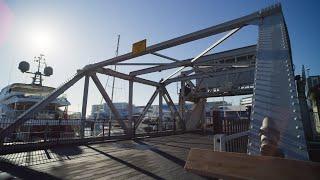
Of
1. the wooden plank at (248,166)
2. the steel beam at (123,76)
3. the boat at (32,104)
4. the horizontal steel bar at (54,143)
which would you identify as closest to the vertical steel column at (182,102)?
the steel beam at (123,76)

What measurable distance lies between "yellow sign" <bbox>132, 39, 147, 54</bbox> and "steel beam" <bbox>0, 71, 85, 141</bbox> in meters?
4.18

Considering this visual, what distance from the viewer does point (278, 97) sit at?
15.2 ft

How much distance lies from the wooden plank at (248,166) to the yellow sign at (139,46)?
9.18m

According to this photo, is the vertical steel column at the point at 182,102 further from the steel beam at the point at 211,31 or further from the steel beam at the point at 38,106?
the steel beam at the point at 38,106

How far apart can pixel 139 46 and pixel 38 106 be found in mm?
6388

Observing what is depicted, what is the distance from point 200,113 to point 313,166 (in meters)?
23.7

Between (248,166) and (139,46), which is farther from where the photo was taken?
(139,46)

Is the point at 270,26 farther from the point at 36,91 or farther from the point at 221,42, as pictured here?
the point at 36,91

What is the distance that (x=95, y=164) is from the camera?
7.50 m

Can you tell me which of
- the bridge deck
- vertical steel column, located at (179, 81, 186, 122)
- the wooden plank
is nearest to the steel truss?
vertical steel column, located at (179, 81, 186, 122)

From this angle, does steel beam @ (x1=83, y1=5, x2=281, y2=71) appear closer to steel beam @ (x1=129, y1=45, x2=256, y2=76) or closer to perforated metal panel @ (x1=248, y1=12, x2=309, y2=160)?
perforated metal panel @ (x1=248, y1=12, x2=309, y2=160)

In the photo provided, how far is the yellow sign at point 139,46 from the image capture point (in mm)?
11867

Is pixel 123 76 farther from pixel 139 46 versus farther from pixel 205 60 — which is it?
pixel 205 60

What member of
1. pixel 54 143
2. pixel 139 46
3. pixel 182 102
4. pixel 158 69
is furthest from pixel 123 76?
pixel 182 102
